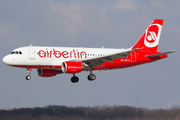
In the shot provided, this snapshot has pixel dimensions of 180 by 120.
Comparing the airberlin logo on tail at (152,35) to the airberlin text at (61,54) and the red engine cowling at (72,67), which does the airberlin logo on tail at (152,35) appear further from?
the red engine cowling at (72,67)

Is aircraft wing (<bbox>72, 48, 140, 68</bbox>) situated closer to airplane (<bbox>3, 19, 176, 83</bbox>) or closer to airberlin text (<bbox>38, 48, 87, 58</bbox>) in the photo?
airplane (<bbox>3, 19, 176, 83</bbox>)

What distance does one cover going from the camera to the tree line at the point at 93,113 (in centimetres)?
7250

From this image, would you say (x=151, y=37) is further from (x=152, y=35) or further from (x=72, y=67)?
(x=72, y=67)

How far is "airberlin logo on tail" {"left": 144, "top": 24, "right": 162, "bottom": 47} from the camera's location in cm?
6006

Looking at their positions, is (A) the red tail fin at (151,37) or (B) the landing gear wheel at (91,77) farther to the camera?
(A) the red tail fin at (151,37)

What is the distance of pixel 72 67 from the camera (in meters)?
51.1

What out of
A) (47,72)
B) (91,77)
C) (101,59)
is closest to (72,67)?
(101,59)

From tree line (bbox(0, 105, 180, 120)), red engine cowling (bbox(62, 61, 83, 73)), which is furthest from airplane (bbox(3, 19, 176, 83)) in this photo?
tree line (bbox(0, 105, 180, 120))

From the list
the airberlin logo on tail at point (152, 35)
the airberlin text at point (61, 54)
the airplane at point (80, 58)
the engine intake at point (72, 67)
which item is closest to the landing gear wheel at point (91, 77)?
the airplane at point (80, 58)

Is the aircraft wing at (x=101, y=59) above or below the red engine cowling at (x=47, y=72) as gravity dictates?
above

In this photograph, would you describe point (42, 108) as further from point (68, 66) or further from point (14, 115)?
point (68, 66)

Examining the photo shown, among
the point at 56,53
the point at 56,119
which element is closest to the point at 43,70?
the point at 56,53

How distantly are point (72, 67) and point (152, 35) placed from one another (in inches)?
666

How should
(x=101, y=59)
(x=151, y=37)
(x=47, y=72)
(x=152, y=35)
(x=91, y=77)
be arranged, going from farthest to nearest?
(x=152, y=35), (x=151, y=37), (x=47, y=72), (x=91, y=77), (x=101, y=59)
